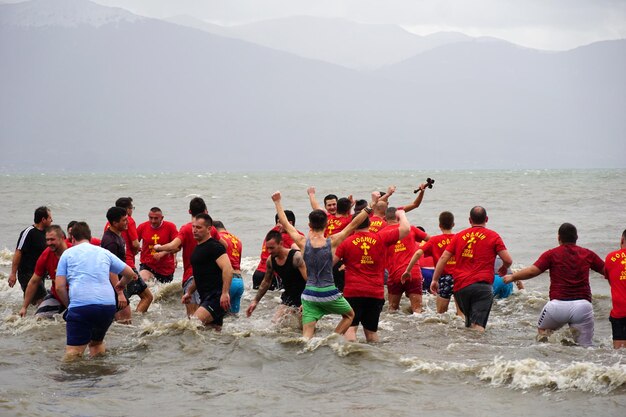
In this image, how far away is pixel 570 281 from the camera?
28.8 ft

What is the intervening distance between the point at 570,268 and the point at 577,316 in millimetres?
521

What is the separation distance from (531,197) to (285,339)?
3491 centimetres

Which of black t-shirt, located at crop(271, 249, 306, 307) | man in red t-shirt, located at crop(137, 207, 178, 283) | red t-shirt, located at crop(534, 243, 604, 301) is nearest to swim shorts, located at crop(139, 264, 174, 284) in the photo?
man in red t-shirt, located at crop(137, 207, 178, 283)

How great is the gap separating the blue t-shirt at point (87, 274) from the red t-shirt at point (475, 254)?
157 inches

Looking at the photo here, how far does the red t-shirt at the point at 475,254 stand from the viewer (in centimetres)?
937

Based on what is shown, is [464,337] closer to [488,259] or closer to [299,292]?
[488,259]

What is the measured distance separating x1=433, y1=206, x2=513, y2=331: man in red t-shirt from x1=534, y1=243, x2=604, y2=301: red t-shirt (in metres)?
0.58

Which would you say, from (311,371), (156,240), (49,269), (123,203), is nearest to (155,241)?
(156,240)

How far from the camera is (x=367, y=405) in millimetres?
6988

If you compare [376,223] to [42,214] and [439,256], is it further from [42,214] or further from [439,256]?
[42,214]

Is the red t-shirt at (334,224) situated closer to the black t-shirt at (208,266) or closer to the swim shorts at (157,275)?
the swim shorts at (157,275)

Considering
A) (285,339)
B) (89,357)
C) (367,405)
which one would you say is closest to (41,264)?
(89,357)

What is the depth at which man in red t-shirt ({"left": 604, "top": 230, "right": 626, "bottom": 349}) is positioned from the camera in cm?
848

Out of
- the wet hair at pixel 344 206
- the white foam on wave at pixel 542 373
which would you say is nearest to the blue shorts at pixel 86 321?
the white foam on wave at pixel 542 373
